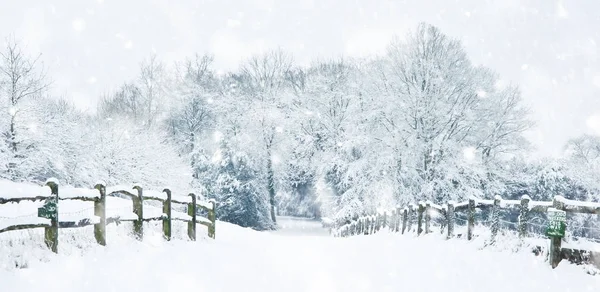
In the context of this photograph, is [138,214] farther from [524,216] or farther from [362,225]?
[362,225]

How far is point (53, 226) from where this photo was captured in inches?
267

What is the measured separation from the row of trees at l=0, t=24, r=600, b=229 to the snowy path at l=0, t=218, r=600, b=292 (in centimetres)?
1353

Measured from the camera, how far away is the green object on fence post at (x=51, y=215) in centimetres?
671

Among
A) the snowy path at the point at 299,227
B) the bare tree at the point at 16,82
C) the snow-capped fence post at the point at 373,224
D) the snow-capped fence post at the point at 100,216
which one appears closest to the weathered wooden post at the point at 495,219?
the snow-capped fence post at the point at 100,216

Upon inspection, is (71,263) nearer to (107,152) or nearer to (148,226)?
(148,226)

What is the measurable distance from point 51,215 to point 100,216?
43.8 inches

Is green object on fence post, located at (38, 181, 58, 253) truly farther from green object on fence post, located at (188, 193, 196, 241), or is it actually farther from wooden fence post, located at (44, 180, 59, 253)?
green object on fence post, located at (188, 193, 196, 241)

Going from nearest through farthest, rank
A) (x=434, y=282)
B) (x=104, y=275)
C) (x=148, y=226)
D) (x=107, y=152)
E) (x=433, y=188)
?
(x=104, y=275) < (x=434, y=282) < (x=148, y=226) < (x=433, y=188) < (x=107, y=152)

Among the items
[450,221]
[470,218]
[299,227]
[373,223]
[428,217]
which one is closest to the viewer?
[470,218]

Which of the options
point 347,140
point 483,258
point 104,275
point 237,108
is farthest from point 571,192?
point 104,275

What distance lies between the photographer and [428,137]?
24172mm

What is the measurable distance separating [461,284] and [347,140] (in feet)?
71.4

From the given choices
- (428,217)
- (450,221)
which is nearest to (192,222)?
(450,221)

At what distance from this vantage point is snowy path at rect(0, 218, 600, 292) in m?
5.96
